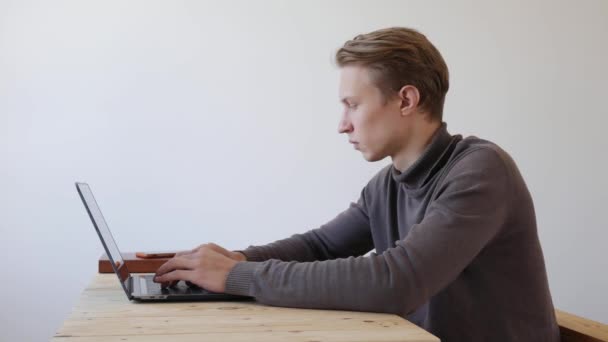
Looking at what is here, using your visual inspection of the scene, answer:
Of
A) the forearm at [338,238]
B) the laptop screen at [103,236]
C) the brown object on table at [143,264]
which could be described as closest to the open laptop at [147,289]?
the laptop screen at [103,236]

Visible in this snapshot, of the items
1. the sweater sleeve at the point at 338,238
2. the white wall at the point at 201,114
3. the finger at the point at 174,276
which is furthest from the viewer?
the white wall at the point at 201,114

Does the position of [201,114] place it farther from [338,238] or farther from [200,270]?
[200,270]

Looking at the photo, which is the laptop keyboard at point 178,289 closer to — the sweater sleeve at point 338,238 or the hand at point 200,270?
the hand at point 200,270

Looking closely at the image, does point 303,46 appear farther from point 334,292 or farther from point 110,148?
point 334,292

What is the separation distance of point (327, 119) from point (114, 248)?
1498 mm

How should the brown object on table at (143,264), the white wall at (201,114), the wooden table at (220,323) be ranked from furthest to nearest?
the white wall at (201,114) < the brown object on table at (143,264) < the wooden table at (220,323)

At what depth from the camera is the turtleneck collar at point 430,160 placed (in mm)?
1393

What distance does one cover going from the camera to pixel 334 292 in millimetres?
1129

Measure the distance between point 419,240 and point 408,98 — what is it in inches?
13.6

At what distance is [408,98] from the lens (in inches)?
56.1

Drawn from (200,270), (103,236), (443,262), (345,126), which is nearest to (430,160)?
(345,126)

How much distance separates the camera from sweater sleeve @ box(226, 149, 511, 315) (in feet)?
3.68

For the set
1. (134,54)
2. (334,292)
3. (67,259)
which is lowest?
(67,259)

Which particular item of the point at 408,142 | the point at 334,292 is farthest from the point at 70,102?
the point at 334,292
